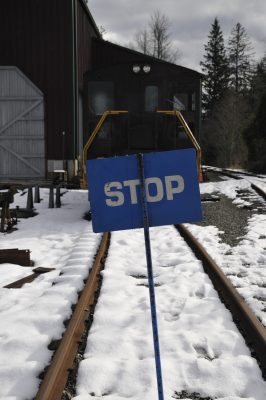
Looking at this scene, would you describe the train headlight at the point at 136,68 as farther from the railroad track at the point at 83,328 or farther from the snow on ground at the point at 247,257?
the railroad track at the point at 83,328

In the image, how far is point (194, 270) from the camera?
5.74 meters

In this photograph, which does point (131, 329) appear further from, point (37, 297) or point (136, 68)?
point (136, 68)

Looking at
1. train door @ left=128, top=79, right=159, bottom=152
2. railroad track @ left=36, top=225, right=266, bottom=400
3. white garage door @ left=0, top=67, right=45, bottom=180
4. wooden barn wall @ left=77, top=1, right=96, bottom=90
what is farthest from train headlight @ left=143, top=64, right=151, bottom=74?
white garage door @ left=0, top=67, right=45, bottom=180

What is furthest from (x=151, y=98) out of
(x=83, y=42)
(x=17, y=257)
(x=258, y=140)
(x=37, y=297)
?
(x=258, y=140)

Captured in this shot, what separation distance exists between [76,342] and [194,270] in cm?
252

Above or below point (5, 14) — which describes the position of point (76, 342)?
below

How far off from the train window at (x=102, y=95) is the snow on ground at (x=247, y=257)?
4.59 metres

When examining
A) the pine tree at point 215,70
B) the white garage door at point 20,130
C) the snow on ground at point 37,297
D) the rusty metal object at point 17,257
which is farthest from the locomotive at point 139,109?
the pine tree at point 215,70

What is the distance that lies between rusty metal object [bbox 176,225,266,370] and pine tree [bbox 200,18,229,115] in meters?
55.1

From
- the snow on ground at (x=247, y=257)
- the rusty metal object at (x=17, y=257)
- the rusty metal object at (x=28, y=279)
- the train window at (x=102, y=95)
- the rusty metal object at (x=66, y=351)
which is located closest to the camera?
the rusty metal object at (x=66, y=351)

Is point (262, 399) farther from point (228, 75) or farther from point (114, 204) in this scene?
point (228, 75)

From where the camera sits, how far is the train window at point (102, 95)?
11.9 metres

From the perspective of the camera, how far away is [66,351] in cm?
333

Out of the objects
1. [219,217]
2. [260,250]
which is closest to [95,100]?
[219,217]
